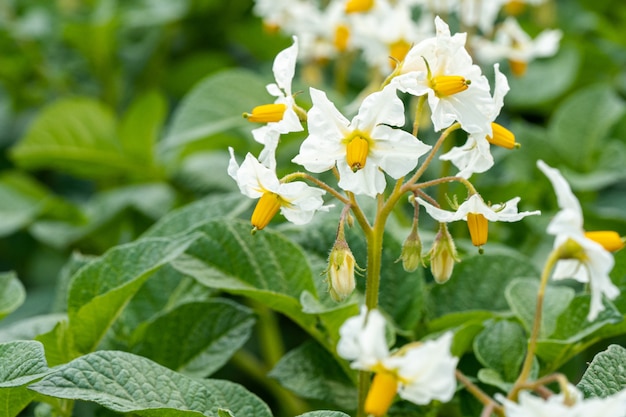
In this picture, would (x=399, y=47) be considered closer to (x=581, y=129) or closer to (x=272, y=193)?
(x=581, y=129)

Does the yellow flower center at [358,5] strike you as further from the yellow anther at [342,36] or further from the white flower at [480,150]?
the white flower at [480,150]

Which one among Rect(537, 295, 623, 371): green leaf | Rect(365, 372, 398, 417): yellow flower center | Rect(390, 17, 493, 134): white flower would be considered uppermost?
Rect(390, 17, 493, 134): white flower

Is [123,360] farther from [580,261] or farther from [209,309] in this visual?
[580,261]

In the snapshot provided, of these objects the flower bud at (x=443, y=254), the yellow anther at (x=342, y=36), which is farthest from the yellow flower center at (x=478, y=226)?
the yellow anther at (x=342, y=36)

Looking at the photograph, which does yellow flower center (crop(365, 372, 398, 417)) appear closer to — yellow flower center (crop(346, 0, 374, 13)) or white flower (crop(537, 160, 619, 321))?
white flower (crop(537, 160, 619, 321))

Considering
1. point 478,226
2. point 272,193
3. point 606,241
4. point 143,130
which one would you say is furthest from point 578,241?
point 143,130

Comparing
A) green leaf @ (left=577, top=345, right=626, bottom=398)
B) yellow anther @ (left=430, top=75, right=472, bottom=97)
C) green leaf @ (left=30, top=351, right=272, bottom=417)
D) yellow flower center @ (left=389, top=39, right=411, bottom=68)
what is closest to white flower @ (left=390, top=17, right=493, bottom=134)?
yellow anther @ (left=430, top=75, right=472, bottom=97)

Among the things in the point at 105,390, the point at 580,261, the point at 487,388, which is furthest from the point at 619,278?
the point at 105,390
